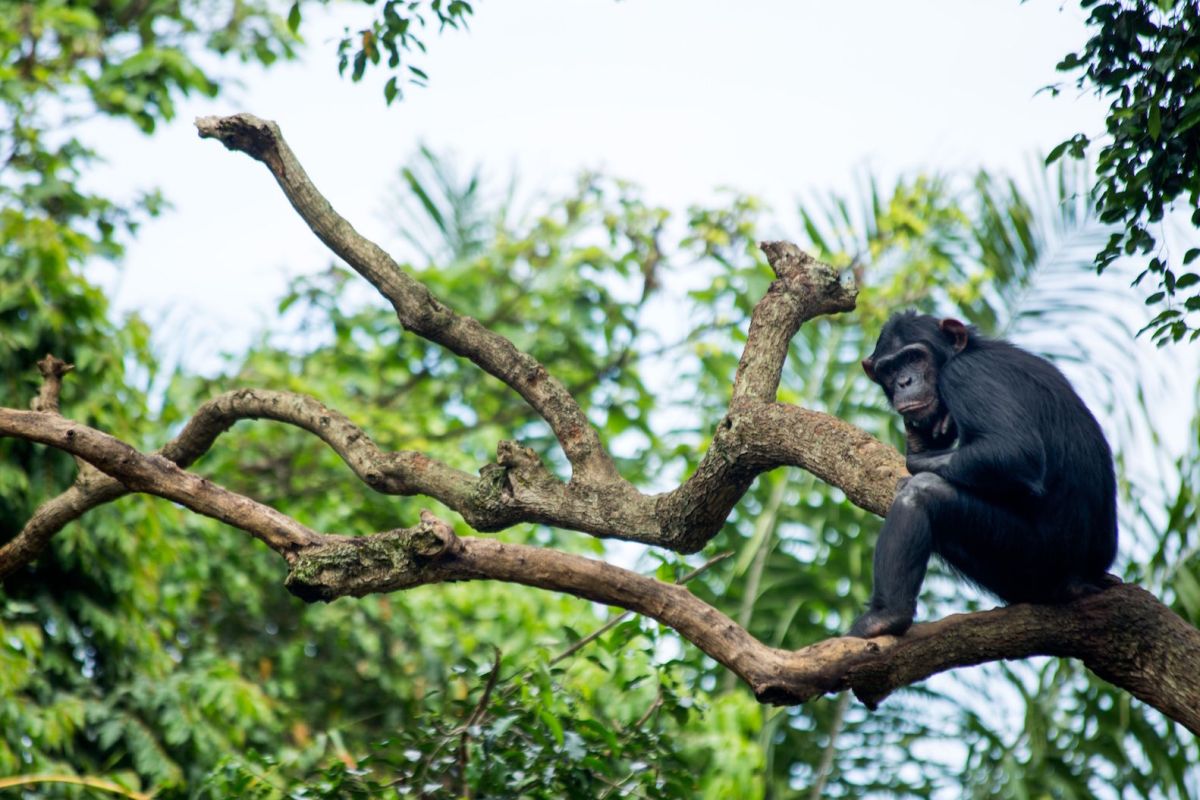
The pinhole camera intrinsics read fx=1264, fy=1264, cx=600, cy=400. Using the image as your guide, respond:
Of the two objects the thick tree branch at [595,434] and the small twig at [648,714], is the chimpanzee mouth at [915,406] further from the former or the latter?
the small twig at [648,714]

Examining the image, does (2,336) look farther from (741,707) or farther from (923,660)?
(923,660)

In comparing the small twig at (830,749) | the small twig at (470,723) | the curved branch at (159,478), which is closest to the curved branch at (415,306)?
the small twig at (470,723)

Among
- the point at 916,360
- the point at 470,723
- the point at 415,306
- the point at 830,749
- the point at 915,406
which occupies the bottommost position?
the point at 470,723

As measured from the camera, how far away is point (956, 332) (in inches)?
200

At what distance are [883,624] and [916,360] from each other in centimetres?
148

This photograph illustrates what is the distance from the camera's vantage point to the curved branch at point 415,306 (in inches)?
179

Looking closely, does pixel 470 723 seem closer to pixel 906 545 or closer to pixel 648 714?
pixel 648 714

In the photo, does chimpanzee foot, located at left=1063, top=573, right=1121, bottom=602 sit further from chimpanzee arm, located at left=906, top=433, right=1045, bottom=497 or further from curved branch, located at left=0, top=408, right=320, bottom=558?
curved branch, located at left=0, top=408, right=320, bottom=558

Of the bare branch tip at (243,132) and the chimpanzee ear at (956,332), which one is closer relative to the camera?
the bare branch tip at (243,132)

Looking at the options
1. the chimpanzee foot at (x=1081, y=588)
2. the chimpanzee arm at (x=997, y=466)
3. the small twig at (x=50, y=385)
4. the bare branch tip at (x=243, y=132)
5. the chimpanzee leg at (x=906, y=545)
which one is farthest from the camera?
the small twig at (x=50, y=385)

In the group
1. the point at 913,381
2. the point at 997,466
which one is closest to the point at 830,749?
the point at 913,381

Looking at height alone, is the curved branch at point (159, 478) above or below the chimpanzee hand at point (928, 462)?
below

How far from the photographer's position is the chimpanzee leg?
401cm

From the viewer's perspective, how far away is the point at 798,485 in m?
7.96
